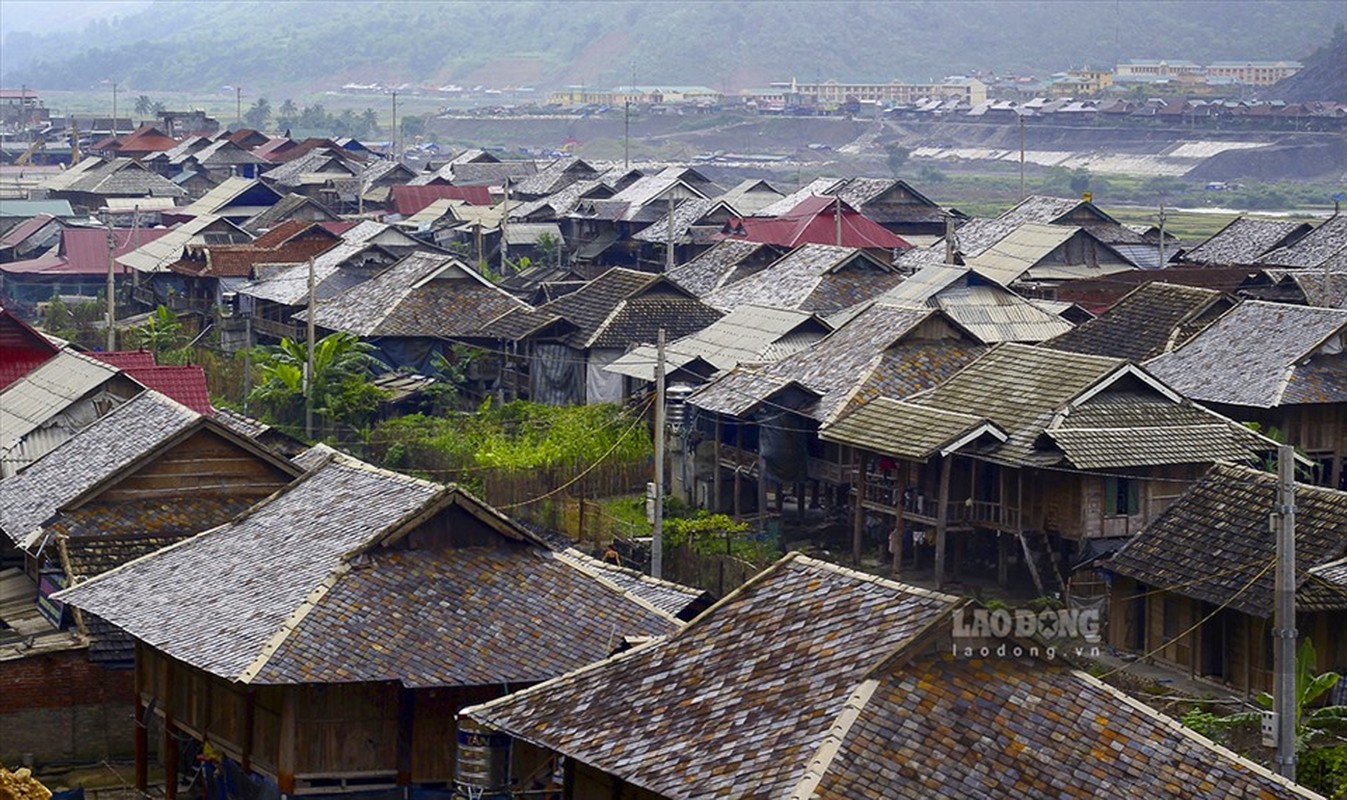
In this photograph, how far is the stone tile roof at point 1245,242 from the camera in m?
55.4

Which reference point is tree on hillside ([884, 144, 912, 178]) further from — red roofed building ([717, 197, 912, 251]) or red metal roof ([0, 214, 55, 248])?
red roofed building ([717, 197, 912, 251])

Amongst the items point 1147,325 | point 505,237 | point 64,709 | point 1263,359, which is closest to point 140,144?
point 505,237

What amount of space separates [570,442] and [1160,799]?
22.5 m

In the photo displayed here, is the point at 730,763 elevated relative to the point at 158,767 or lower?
elevated

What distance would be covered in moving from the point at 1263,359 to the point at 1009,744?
2214cm

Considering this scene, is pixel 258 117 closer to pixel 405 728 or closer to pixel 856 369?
pixel 856 369

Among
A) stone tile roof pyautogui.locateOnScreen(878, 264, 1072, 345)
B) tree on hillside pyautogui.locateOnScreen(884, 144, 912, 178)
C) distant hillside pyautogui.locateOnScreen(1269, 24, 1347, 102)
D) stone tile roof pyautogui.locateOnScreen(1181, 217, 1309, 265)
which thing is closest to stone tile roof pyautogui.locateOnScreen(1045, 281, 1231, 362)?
stone tile roof pyautogui.locateOnScreen(878, 264, 1072, 345)

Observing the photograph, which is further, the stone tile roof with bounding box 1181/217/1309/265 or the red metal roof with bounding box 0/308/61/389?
the stone tile roof with bounding box 1181/217/1309/265

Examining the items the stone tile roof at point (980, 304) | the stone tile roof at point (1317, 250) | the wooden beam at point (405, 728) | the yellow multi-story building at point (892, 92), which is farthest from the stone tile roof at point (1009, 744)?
the yellow multi-story building at point (892, 92)

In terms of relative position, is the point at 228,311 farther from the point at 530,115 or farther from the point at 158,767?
the point at 530,115

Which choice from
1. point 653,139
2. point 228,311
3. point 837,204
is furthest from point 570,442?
point 653,139

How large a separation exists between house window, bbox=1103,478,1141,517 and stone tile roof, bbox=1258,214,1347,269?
22.9 meters

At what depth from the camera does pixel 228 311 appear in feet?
176

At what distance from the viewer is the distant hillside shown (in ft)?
476
